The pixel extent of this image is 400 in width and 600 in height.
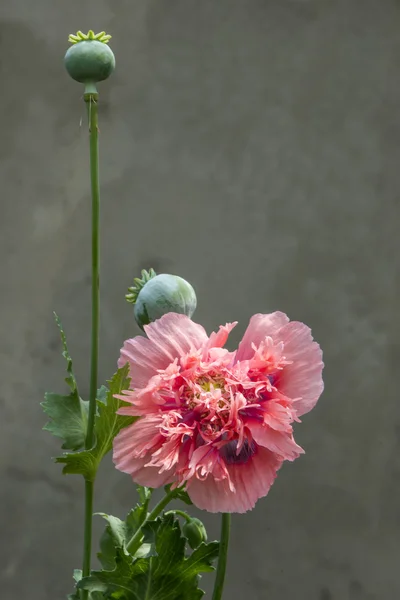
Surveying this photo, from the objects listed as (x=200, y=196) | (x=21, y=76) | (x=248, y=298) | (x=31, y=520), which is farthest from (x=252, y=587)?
(x=21, y=76)

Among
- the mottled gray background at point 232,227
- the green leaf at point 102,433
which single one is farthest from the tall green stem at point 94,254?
the mottled gray background at point 232,227

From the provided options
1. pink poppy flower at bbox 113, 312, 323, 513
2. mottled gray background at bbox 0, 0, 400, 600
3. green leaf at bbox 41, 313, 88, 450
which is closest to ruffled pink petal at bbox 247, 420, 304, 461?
pink poppy flower at bbox 113, 312, 323, 513

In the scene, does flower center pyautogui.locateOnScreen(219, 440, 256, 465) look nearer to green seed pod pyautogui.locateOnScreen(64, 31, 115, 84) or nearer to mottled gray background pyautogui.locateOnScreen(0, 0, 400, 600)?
green seed pod pyautogui.locateOnScreen(64, 31, 115, 84)

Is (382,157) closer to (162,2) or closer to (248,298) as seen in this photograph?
(248,298)

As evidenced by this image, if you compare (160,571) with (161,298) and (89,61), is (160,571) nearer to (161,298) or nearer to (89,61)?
(161,298)

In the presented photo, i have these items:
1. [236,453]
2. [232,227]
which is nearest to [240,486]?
[236,453]

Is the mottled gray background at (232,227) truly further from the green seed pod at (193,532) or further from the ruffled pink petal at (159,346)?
the ruffled pink petal at (159,346)
